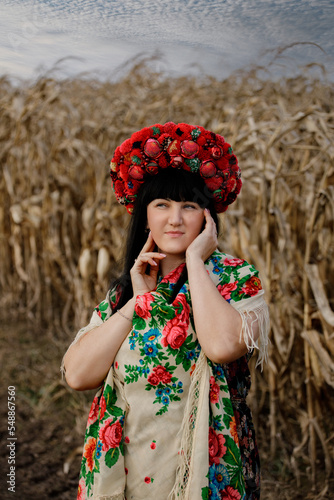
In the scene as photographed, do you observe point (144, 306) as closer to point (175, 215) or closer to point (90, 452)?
point (175, 215)

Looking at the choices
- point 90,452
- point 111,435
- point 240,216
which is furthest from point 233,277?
point 240,216

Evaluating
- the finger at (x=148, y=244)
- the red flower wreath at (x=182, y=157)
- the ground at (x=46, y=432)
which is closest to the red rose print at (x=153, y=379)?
the finger at (x=148, y=244)

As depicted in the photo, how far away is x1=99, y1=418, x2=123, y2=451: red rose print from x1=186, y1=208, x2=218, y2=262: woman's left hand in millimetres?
425

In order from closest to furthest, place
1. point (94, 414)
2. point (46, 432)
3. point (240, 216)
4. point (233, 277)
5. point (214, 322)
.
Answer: point (214, 322) → point (233, 277) → point (94, 414) → point (240, 216) → point (46, 432)

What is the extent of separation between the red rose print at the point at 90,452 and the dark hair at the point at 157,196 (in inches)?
13.7

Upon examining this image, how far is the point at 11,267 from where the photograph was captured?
4.12m

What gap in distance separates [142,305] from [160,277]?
151 millimetres

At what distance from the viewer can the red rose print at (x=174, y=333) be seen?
3.82 feet

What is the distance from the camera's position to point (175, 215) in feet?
3.98

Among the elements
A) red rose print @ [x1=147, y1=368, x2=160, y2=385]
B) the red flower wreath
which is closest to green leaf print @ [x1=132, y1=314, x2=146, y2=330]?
Answer: red rose print @ [x1=147, y1=368, x2=160, y2=385]

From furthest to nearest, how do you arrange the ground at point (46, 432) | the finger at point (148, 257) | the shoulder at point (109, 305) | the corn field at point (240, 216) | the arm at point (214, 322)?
1. the ground at point (46, 432)
2. the corn field at point (240, 216)
3. the shoulder at point (109, 305)
4. the finger at point (148, 257)
5. the arm at point (214, 322)

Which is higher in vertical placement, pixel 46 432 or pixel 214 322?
pixel 214 322

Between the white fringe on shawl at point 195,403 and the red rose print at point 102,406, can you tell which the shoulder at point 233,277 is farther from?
the red rose print at point 102,406

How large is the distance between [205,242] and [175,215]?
0.09m
